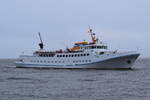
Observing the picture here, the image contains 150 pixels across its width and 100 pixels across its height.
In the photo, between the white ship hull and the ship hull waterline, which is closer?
the white ship hull

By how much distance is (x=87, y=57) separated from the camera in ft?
281

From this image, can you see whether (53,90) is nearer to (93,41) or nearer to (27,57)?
(93,41)

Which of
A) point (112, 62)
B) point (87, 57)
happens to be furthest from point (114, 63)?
point (87, 57)

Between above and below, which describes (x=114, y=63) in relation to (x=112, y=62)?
below

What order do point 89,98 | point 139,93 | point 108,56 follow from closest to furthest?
point 89,98 < point 139,93 < point 108,56

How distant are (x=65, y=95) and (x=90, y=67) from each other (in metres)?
43.0

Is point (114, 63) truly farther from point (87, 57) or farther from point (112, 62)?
point (87, 57)

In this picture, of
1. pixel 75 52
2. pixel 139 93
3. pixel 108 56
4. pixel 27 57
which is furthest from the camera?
pixel 27 57

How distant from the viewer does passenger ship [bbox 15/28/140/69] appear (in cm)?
8344

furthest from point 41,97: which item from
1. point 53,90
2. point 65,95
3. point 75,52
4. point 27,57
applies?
point 27,57

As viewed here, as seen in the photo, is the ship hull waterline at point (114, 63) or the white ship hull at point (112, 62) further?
the ship hull waterline at point (114, 63)

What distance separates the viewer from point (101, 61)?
276ft

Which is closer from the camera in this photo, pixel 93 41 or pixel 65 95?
pixel 65 95

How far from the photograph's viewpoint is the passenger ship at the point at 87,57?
83.4 meters
